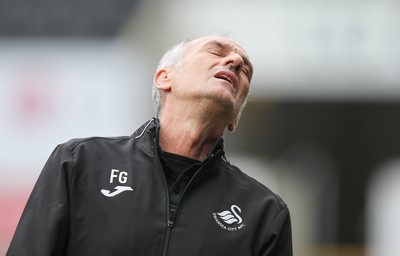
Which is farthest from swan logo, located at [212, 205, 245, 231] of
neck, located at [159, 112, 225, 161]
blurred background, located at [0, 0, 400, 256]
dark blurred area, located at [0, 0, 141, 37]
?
dark blurred area, located at [0, 0, 141, 37]

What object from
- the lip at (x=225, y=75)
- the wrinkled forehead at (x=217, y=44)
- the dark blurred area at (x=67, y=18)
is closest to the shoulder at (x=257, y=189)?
the lip at (x=225, y=75)

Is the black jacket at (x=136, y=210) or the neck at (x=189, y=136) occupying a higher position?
the neck at (x=189, y=136)

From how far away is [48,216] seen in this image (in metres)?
2.81

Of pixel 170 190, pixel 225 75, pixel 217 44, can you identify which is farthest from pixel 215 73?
pixel 170 190

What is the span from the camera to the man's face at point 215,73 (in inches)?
124

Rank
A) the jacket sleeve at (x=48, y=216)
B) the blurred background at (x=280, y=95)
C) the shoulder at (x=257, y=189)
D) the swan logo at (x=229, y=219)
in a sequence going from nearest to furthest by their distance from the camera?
the jacket sleeve at (x=48, y=216) < the swan logo at (x=229, y=219) < the shoulder at (x=257, y=189) < the blurred background at (x=280, y=95)

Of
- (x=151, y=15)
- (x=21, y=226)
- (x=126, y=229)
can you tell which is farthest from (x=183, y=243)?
(x=151, y=15)

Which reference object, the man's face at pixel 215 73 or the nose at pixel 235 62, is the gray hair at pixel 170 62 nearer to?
the man's face at pixel 215 73

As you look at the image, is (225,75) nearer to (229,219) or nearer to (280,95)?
(229,219)

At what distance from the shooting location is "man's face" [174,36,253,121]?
10.3 ft

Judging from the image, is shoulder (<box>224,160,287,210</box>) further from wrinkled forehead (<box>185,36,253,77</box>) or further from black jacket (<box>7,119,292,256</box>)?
wrinkled forehead (<box>185,36,253,77</box>)

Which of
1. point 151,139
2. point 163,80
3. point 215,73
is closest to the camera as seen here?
point 151,139

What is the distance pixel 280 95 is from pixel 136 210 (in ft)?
25.4

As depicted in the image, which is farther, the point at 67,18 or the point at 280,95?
the point at 67,18
